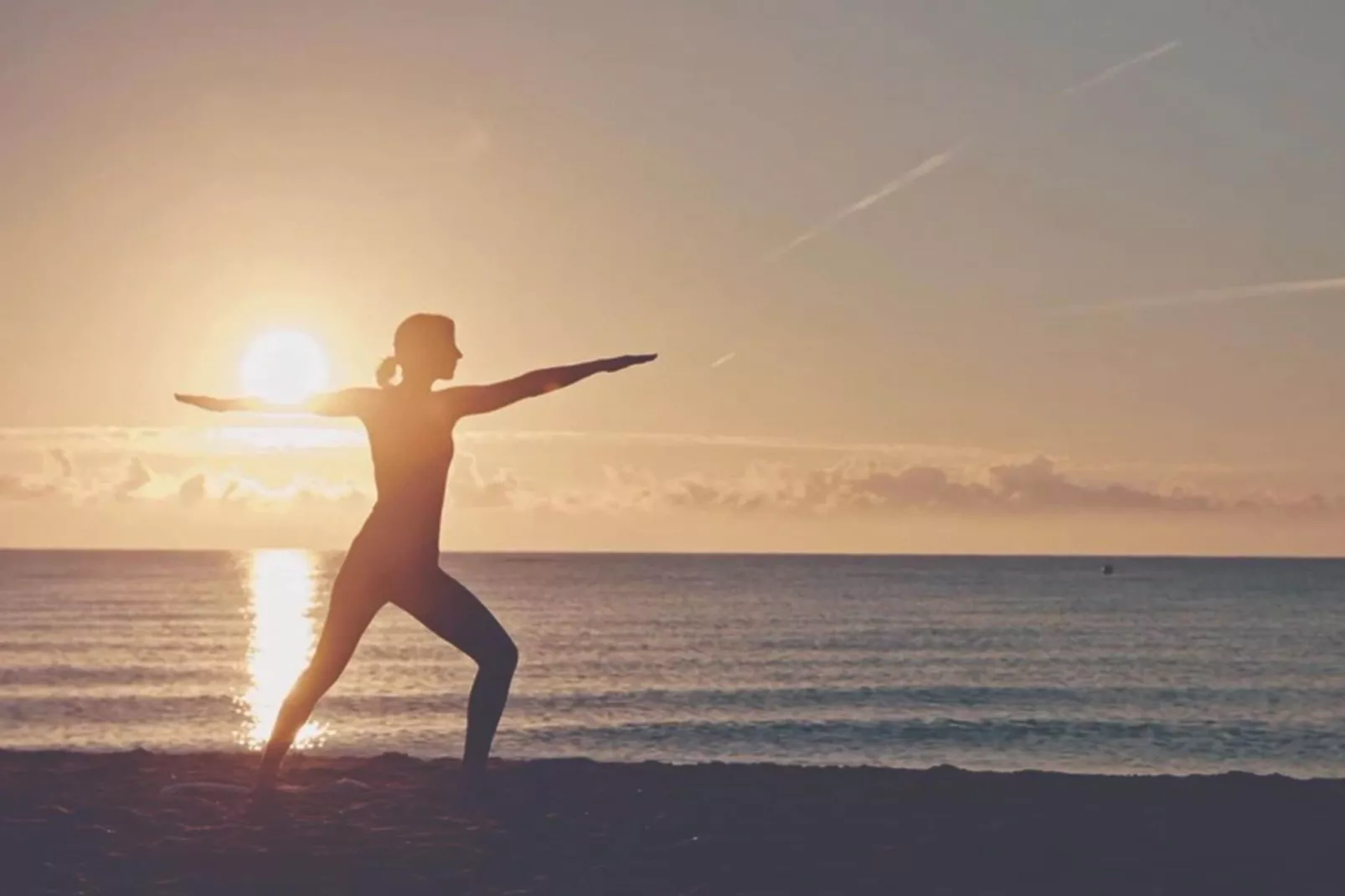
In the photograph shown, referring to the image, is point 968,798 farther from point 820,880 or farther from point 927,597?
point 927,597

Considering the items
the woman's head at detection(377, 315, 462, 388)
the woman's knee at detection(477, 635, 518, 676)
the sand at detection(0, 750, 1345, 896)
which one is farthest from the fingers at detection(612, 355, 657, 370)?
the sand at detection(0, 750, 1345, 896)

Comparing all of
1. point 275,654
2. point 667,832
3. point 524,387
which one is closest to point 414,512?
point 524,387

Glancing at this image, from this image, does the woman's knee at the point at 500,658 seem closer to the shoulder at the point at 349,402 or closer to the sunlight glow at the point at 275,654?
the shoulder at the point at 349,402

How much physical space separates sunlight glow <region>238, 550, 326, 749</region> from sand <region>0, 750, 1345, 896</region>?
369 centimetres

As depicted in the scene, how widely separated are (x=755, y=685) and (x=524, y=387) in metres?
40.1

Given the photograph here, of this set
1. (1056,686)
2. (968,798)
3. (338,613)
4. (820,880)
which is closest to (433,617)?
(338,613)

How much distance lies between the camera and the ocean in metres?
32.8

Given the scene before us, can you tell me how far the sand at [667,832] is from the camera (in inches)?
328

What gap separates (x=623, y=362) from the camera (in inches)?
368

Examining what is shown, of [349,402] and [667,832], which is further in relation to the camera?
[667,832]

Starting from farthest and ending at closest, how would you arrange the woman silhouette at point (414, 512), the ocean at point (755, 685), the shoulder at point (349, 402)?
1. the ocean at point (755, 685)
2. the shoulder at point (349, 402)
3. the woman silhouette at point (414, 512)

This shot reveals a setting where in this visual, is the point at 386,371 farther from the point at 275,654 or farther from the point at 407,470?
the point at 275,654

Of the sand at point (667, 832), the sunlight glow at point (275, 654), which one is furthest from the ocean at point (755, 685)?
the sand at point (667, 832)

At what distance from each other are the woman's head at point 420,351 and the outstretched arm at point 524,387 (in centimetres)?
18
